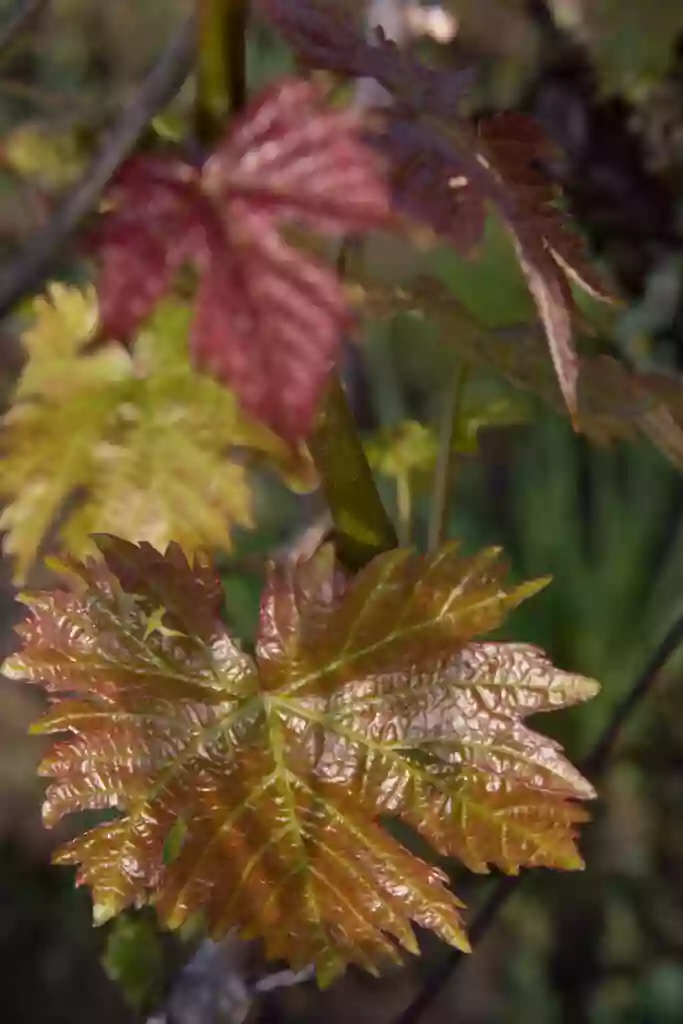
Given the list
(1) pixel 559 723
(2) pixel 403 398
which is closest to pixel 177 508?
(1) pixel 559 723

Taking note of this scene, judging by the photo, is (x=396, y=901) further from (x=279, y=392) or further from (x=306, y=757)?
(x=279, y=392)

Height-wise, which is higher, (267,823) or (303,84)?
(303,84)

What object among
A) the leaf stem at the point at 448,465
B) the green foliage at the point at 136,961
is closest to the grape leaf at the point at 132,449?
the leaf stem at the point at 448,465

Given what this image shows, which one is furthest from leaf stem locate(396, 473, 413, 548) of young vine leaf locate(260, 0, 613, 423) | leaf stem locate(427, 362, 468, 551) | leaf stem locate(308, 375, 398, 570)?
young vine leaf locate(260, 0, 613, 423)

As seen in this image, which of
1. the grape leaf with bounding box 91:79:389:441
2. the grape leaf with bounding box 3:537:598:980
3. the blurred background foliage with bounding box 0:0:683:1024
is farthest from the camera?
the blurred background foliage with bounding box 0:0:683:1024

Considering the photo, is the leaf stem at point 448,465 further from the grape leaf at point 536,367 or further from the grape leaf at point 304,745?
the grape leaf at point 304,745

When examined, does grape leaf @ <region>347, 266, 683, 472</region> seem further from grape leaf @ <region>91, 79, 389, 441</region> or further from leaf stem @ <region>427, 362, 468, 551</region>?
grape leaf @ <region>91, 79, 389, 441</region>
